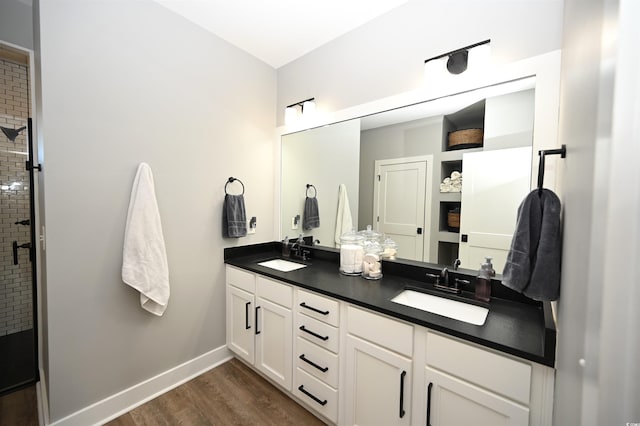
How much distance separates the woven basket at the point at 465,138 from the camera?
1.51 m

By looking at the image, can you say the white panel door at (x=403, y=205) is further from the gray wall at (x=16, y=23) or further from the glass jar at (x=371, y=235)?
the gray wall at (x=16, y=23)

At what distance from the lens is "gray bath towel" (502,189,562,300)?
91cm

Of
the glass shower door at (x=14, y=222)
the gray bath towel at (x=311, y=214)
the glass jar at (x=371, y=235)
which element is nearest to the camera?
the glass jar at (x=371, y=235)

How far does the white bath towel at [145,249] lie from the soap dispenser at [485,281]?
1.97 meters

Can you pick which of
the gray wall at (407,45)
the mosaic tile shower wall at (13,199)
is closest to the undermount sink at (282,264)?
the gray wall at (407,45)

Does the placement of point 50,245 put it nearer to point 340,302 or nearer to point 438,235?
point 340,302

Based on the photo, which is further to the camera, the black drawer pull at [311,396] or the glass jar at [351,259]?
the glass jar at [351,259]

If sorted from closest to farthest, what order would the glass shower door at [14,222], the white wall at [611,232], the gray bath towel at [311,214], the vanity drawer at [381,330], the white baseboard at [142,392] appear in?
1. the white wall at [611,232]
2. the vanity drawer at [381,330]
3. the white baseboard at [142,392]
4. the glass shower door at [14,222]
5. the gray bath towel at [311,214]

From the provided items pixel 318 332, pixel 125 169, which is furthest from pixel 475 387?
pixel 125 169

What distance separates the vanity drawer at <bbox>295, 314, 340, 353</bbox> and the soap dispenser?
32.4 inches

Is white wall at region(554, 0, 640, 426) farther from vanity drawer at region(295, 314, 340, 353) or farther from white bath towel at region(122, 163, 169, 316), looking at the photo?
white bath towel at region(122, 163, 169, 316)

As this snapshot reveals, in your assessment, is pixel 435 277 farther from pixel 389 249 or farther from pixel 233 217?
pixel 233 217

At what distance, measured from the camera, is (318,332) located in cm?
157

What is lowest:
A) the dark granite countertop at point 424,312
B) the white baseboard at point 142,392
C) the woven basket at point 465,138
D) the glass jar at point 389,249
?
the white baseboard at point 142,392
